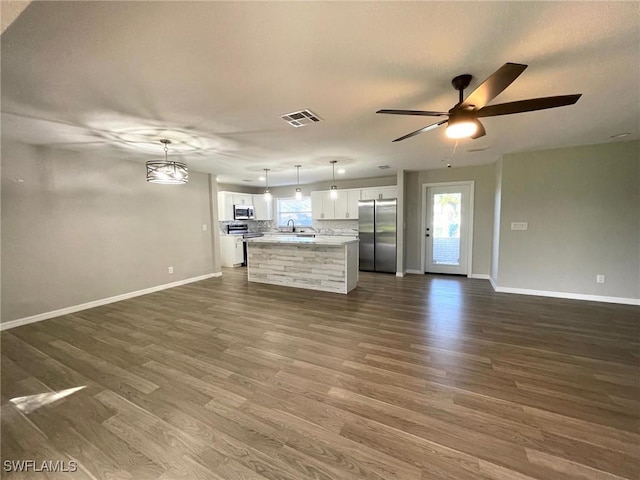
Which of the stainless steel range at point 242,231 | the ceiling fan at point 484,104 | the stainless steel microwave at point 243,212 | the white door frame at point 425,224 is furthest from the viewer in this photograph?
the stainless steel range at point 242,231

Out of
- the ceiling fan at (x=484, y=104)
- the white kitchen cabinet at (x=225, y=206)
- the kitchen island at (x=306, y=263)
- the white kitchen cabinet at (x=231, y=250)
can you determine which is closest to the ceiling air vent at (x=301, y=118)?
the ceiling fan at (x=484, y=104)

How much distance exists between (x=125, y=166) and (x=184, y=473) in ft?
15.8

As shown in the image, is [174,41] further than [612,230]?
No

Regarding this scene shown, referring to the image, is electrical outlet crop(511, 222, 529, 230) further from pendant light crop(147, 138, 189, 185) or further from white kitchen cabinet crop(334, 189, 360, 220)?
pendant light crop(147, 138, 189, 185)

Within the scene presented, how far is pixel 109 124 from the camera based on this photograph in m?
2.79

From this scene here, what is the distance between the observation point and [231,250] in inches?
291

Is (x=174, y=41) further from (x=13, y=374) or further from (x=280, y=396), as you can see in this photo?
(x=13, y=374)

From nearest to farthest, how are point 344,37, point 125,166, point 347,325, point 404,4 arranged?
1. point 404,4
2. point 344,37
3. point 347,325
4. point 125,166

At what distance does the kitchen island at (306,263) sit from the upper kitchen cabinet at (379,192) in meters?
1.95

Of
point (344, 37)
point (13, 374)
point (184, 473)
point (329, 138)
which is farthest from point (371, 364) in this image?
point (13, 374)

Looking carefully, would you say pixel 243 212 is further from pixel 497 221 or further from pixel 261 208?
pixel 497 221

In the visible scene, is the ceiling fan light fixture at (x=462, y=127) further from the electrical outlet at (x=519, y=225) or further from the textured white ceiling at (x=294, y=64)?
the electrical outlet at (x=519, y=225)

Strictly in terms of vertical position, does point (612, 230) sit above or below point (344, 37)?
below

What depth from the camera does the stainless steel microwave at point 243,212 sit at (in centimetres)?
749
